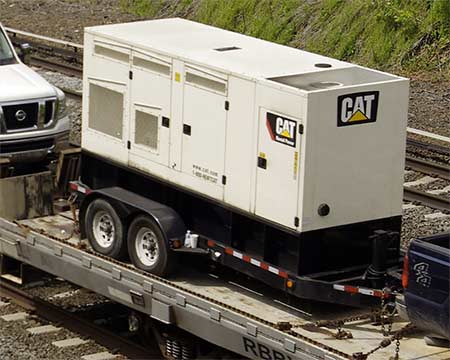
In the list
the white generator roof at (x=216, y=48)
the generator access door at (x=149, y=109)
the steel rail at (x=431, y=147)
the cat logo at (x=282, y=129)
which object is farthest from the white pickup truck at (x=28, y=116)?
the steel rail at (x=431, y=147)

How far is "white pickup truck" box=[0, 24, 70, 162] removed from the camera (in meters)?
14.9

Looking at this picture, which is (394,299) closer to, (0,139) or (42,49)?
(0,139)

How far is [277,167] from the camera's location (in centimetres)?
1109

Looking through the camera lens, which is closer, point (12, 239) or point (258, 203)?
point (258, 203)

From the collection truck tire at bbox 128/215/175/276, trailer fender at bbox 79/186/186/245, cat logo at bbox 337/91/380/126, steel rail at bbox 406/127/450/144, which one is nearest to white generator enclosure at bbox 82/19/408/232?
cat logo at bbox 337/91/380/126

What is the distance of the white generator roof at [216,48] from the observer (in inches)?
456

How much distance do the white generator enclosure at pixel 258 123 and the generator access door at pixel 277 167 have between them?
0.04ft

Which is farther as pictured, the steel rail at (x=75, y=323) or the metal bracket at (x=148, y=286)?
the steel rail at (x=75, y=323)

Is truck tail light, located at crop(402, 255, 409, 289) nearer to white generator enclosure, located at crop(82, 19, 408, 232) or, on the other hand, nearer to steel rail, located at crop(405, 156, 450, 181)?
white generator enclosure, located at crop(82, 19, 408, 232)

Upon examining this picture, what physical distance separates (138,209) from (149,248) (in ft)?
1.25

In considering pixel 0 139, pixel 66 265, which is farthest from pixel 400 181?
pixel 0 139

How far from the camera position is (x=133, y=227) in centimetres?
1229

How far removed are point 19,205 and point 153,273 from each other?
2180 millimetres

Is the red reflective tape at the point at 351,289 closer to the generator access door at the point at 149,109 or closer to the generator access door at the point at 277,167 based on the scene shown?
the generator access door at the point at 277,167
